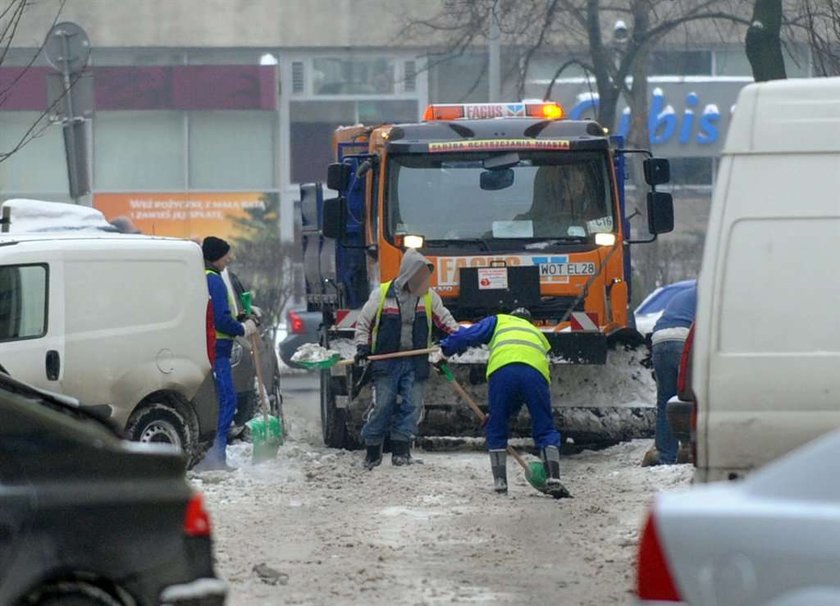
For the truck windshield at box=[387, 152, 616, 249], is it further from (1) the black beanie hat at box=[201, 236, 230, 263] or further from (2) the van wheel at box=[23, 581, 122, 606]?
(2) the van wheel at box=[23, 581, 122, 606]

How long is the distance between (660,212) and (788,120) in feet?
26.4

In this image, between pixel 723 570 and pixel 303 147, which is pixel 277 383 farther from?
pixel 303 147

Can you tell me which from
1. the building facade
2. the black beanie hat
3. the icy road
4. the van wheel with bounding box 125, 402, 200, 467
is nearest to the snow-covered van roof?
the icy road

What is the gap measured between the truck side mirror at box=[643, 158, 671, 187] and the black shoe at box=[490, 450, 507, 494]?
3.87 metres

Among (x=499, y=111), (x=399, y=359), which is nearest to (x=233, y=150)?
(x=499, y=111)

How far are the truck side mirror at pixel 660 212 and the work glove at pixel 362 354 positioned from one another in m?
3.10

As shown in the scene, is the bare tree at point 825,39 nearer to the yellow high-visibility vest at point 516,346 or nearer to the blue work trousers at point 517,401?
the yellow high-visibility vest at point 516,346

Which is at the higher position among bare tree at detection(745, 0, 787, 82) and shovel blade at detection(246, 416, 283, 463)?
bare tree at detection(745, 0, 787, 82)

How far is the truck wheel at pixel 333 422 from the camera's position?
15.5 m

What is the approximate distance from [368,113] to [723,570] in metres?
35.0

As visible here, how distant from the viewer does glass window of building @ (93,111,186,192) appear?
39.8 m

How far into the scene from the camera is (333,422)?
1561cm

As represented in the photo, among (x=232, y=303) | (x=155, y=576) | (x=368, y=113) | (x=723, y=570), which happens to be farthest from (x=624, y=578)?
(x=368, y=113)

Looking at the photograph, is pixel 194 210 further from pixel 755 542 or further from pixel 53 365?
pixel 755 542
